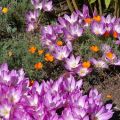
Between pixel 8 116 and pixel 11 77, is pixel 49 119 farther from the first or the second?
pixel 11 77

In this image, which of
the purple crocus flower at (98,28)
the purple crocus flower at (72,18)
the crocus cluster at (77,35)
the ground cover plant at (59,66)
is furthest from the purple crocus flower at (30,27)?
the purple crocus flower at (98,28)

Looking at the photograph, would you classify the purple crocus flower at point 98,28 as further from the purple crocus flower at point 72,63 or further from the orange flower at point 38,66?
the orange flower at point 38,66

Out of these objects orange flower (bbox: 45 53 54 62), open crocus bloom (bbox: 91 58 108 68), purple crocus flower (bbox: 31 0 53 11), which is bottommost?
open crocus bloom (bbox: 91 58 108 68)

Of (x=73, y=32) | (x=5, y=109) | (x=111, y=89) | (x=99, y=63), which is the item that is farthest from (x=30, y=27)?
(x=5, y=109)

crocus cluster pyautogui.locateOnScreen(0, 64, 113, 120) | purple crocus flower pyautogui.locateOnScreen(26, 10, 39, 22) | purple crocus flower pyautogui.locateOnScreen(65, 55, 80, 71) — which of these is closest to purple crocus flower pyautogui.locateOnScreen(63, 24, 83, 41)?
purple crocus flower pyautogui.locateOnScreen(65, 55, 80, 71)

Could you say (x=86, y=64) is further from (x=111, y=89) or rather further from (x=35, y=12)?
(x=35, y=12)

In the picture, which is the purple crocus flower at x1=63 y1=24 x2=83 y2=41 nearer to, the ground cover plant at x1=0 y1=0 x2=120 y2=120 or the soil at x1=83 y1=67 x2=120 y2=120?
the ground cover plant at x1=0 y1=0 x2=120 y2=120

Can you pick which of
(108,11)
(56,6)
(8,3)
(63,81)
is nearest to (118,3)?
(108,11)
